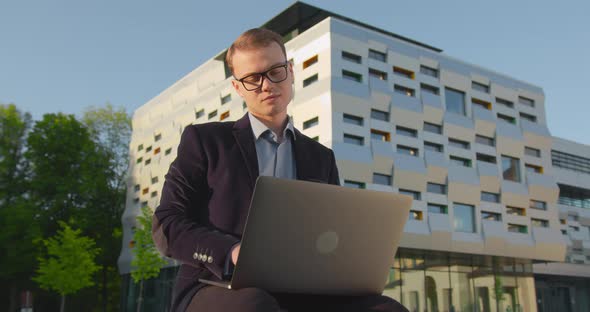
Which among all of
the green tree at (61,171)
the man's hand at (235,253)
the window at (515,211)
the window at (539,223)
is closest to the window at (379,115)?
the window at (515,211)

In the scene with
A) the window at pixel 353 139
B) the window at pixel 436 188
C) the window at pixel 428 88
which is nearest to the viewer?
the window at pixel 353 139

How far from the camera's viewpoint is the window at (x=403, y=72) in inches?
1121

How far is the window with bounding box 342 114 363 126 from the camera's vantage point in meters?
26.0

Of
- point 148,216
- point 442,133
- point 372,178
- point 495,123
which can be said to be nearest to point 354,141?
point 372,178

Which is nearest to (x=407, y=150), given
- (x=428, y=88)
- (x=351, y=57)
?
(x=428, y=88)

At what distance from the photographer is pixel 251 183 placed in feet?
7.83

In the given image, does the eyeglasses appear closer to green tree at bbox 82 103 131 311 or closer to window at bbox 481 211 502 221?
window at bbox 481 211 502 221

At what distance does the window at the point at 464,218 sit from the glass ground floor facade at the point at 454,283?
4.35ft

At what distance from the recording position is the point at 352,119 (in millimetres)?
26203

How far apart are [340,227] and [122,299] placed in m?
42.2

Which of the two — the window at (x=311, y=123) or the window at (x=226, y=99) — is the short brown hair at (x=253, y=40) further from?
the window at (x=226, y=99)

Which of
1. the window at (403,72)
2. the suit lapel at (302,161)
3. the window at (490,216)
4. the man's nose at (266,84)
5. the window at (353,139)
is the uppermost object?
the window at (403,72)

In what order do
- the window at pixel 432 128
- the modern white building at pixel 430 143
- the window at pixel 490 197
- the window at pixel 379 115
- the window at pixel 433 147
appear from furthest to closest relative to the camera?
the window at pixel 490 197
the window at pixel 432 128
the window at pixel 433 147
the window at pixel 379 115
the modern white building at pixel 430 143

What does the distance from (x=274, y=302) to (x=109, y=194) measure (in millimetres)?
41547
